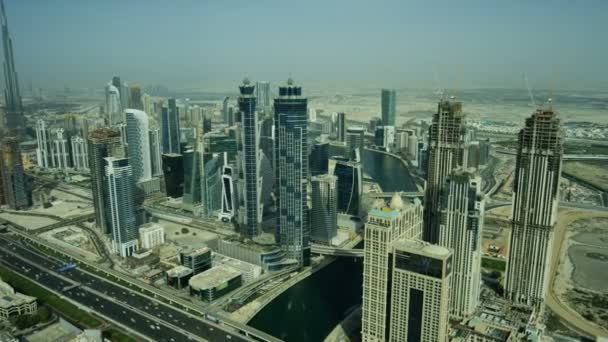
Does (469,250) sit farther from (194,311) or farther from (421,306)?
(194,311)

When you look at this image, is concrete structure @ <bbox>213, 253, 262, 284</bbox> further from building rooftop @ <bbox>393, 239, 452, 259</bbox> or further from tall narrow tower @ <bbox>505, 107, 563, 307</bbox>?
tall narrow tower @ <bbox>505, 107, 563, 307</bbox>

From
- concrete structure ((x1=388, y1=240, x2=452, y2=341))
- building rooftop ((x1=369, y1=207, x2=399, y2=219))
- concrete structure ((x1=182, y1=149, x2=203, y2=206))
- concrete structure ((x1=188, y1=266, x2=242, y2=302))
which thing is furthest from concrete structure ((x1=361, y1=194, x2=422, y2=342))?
concrete structure ((x1=182, y1=149, x2=203, y2=206))

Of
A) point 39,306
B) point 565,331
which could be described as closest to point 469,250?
point 565,331

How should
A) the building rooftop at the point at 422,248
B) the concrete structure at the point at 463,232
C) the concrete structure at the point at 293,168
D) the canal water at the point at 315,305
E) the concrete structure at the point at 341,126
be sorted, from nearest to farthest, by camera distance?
the building rooftop at the point at 422,248, the concrete structure at the point at 463,232, the canal water at the point at 315,305, the concrete structure at the point at 293,168, the concrete structure at the point at 341,126

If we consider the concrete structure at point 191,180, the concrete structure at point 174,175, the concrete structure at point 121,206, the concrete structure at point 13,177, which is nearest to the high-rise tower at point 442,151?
the concrete structure at point 121,206

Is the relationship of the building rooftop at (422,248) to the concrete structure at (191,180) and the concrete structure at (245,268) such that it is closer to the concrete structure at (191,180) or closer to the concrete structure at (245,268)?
the concrete structure at (245,268)

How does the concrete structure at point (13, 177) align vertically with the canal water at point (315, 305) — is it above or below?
above

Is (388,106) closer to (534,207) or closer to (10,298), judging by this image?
(534,207)
